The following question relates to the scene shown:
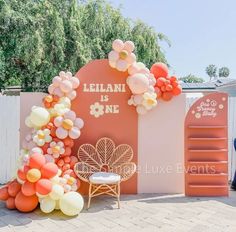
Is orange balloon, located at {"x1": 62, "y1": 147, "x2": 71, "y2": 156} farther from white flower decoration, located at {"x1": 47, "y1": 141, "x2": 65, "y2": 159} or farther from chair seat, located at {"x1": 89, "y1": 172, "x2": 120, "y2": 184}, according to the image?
chair seat, located at {"x1": 89, "y1": 172, "x2": 120, "y2": 184}

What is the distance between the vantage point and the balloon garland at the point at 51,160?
4.53 metres

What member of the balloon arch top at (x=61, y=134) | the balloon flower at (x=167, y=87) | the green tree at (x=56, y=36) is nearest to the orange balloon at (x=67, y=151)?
the balloon arch top at (x=61, y=134)

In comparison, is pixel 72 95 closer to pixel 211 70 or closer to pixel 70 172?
pixel 70 172

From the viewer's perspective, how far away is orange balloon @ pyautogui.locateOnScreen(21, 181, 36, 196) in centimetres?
451

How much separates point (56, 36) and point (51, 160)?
5.30 metres

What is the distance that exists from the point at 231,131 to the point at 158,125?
1.99m

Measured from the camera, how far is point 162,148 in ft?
19.4

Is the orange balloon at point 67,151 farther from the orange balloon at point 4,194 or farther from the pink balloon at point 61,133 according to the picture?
the orange balloon at point 4,194

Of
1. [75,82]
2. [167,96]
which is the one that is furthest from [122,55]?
[167,96]

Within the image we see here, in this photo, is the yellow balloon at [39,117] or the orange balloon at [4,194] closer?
the orange balloon at [4,194]

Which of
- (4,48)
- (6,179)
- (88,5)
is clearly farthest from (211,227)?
(88,5)

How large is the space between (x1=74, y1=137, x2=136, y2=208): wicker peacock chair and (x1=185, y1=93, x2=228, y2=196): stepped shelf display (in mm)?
1194

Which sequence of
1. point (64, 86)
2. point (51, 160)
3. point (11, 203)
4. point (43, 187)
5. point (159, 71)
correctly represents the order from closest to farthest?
point (43, 187), point (11, 203), point (51, 160), point (64, 86), point (159, 71)

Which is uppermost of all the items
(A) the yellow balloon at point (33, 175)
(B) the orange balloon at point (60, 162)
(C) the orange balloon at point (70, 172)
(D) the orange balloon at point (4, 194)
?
(B) the orange balloon at point (60, 162)
